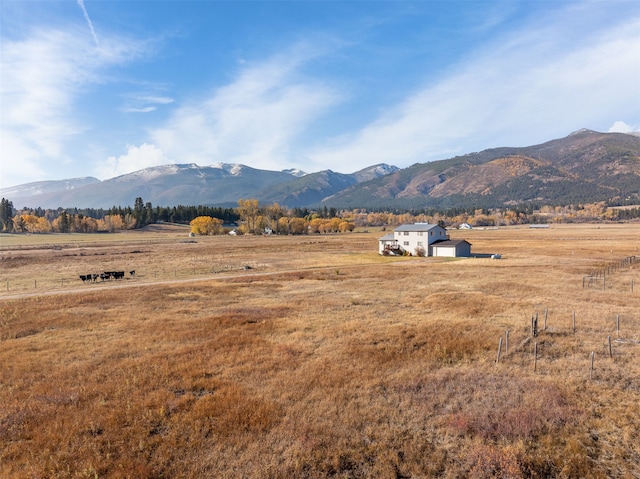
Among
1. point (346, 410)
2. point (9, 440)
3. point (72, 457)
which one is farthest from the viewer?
point (346, 410)

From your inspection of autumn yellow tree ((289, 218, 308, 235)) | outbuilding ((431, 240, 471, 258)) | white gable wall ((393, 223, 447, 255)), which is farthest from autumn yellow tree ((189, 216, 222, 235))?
outbuilding ((431, 240, 471, 258))

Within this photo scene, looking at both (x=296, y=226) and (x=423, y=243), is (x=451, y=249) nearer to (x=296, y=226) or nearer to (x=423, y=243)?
(x=423, y=243)

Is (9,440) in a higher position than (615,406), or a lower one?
higher

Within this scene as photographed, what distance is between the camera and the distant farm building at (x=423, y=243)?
81812 mm

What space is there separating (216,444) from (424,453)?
24.5ft

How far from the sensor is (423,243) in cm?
8538

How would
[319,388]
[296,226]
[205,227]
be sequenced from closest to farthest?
[319,388] → [205,227] → [296,226]

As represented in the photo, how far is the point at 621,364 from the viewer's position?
19.7m

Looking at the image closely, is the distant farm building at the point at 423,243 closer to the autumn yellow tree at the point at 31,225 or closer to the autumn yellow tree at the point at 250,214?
the autumn yellow tree at the point at 250,214

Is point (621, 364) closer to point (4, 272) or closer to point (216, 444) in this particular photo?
point (216, 444)

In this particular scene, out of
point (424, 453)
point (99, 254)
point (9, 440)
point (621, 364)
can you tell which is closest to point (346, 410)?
point (424, 453)

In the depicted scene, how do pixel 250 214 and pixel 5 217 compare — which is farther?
pixel 5 217

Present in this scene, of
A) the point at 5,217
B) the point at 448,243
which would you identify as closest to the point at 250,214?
the point at 448,243

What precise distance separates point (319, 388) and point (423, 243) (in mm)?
72964
